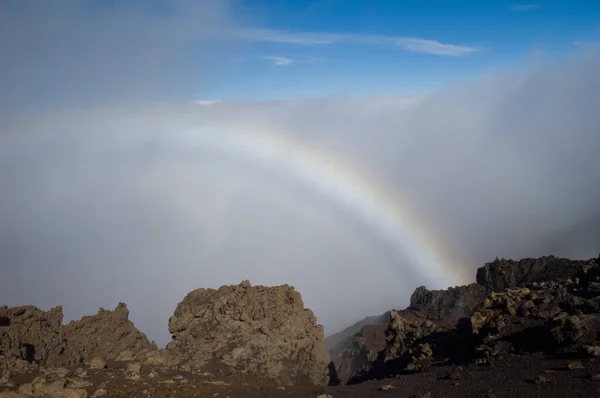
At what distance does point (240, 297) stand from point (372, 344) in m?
35.2

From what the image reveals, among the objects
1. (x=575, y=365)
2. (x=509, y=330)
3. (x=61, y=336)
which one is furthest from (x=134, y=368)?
(x=509, y=330)

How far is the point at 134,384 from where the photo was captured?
806 inches

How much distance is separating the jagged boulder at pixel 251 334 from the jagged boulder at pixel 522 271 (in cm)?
3584

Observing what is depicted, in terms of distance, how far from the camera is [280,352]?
3059 centimetres

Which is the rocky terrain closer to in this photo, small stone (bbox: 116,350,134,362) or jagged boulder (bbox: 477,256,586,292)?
small stone (bbox: 116,350,134,362)

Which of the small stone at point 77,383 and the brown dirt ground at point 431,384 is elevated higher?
the small stone at point 77,383

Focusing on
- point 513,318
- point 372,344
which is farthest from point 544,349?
point 372,344

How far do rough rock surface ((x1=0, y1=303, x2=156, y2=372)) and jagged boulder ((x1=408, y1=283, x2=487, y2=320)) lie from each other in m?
44.2

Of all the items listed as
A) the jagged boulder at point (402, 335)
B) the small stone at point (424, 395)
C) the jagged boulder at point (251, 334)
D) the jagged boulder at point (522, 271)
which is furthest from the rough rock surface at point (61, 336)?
the jagged boulder at point (522, 271)

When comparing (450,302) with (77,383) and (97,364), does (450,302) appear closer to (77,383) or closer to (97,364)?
(97,364)

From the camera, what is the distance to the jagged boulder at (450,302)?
62.3 meters

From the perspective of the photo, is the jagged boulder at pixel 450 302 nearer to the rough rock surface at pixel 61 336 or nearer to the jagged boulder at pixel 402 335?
the jagged boulder at pixel 402 335

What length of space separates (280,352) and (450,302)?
41.3 meters

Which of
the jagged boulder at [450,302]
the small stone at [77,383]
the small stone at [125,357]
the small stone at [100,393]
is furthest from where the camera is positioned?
the jagged boulder at [450,302]
